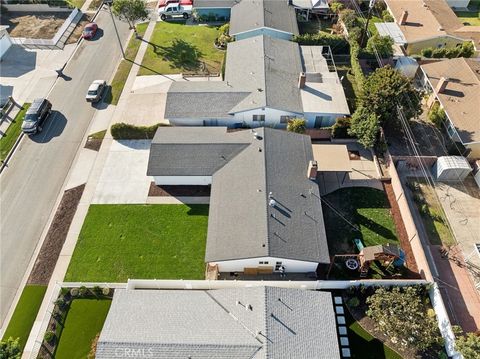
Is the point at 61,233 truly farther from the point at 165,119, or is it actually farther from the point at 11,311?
the point at 165,119

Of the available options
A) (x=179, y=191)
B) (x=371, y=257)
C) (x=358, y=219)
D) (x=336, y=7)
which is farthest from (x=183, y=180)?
(x=336, y=7)

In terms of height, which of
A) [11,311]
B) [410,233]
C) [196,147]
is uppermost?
[196,147]

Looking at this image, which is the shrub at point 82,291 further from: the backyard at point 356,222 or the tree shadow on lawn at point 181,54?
the tree shadow on lawn at point 181,54

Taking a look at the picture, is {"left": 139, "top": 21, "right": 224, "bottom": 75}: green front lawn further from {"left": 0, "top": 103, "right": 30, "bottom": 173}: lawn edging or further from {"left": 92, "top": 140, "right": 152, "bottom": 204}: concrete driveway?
{"left": 0, "top": 103, "right": 30, "bottom": 173}: lawn edging

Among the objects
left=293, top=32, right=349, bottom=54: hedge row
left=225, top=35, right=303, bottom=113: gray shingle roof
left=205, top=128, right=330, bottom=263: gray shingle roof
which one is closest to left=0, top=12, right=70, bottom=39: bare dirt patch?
left=225, top=35, right=303, bottom=113: gray shingle roof

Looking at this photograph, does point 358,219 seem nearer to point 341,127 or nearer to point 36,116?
point 341,127

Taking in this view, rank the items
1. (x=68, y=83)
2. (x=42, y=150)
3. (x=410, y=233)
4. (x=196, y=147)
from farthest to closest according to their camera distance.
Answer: (x=68, y=83) → (x=42, y=150) → (x=196, y=147) → (x=410, y=233)

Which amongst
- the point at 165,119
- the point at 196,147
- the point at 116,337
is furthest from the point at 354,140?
the point at 116,337

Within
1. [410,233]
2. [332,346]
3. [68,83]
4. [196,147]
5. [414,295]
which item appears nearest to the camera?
[332,346]
